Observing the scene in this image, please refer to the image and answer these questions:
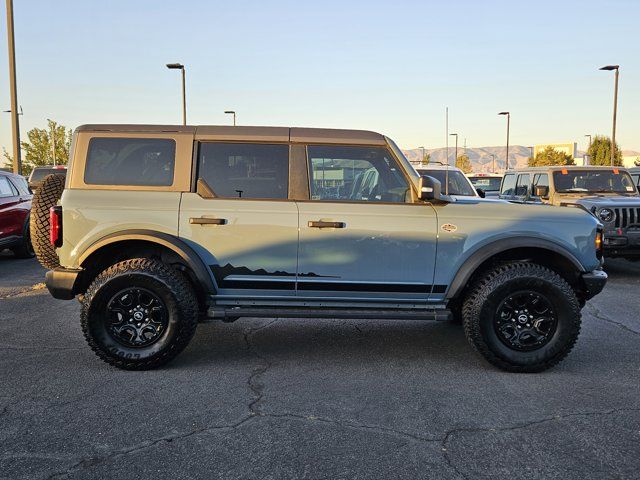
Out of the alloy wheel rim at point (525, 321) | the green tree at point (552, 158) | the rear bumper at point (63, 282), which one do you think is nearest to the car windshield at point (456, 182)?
the alloy wheel rim at point (525, 321)

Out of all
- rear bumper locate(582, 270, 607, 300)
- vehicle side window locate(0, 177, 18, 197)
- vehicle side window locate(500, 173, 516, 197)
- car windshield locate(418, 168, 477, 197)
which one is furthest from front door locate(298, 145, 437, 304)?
vehicle side window locate(0, 177, 18, 197)

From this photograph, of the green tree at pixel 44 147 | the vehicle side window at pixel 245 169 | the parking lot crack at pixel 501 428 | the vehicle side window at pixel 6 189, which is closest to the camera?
the parking lot crack at pixel 501 428

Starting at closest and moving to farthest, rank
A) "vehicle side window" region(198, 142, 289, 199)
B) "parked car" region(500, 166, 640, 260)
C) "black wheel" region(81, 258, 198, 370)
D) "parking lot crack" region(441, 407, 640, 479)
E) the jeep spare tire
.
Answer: "parking lot crack" region(441, 407, 640, 479)
"black wheel" region(81, 258, 198, 370)
"vehicle side window" region(198, 142, 289, 199)
the jeep spare tire
"parked car" region(500, 166, 640, 260)

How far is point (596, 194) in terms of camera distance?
10.2 meters

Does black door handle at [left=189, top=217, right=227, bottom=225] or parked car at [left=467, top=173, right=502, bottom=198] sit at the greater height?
parked car at [left=467, top=173, right=502, bottom=198]

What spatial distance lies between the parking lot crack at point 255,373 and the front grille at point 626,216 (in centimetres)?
616

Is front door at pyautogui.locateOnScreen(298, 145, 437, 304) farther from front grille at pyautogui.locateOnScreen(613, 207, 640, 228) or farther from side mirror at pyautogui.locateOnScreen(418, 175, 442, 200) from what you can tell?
front grille at pyautogui.locateOnScreen(613, 207, 640, 228)

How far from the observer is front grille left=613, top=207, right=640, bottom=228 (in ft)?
29.3

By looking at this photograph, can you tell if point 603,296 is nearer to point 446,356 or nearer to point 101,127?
point 446,356

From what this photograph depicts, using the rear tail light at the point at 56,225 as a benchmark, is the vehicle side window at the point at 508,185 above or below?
above

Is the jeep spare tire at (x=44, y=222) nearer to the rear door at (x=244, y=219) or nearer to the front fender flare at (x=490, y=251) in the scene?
the rear door at (x=244, y=219)

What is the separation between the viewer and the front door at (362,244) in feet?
15.0

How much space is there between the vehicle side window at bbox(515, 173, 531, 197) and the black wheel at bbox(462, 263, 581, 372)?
7.15 meters

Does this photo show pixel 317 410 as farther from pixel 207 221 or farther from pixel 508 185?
A: pixel 508 185
